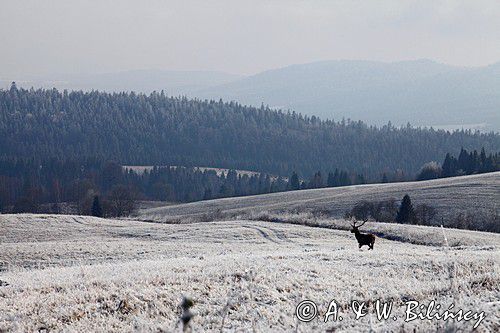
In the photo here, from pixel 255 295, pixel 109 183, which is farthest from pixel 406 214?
pixel 109 183

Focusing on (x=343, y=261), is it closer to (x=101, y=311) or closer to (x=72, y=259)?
(x=101, y=311)

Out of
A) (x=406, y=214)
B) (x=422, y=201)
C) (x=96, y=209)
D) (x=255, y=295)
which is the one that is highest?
(x=255, y=295)

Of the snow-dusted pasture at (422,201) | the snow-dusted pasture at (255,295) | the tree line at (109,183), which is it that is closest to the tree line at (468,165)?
the tree line at (109,183)

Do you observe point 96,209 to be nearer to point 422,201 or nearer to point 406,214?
point 422,201

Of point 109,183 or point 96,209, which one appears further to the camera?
point 109,183

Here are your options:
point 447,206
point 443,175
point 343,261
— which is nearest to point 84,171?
point 443,175

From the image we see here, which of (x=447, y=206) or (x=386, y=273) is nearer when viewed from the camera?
(x=386, y=273)

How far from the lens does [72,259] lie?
34438 mm

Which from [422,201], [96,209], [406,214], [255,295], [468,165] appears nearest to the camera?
[255,295]

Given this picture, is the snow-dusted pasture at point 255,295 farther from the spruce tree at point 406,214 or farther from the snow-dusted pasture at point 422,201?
A: the snow-dusted pasture at point 422,201

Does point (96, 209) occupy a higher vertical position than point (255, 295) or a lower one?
lower

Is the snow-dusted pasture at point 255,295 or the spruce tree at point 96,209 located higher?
the snow-dusted pasture at point 255,295

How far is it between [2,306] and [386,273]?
8688mm

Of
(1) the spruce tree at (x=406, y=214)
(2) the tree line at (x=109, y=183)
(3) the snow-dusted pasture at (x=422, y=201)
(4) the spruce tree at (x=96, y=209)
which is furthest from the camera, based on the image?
(2) the tree line at (x=109, y=183)
